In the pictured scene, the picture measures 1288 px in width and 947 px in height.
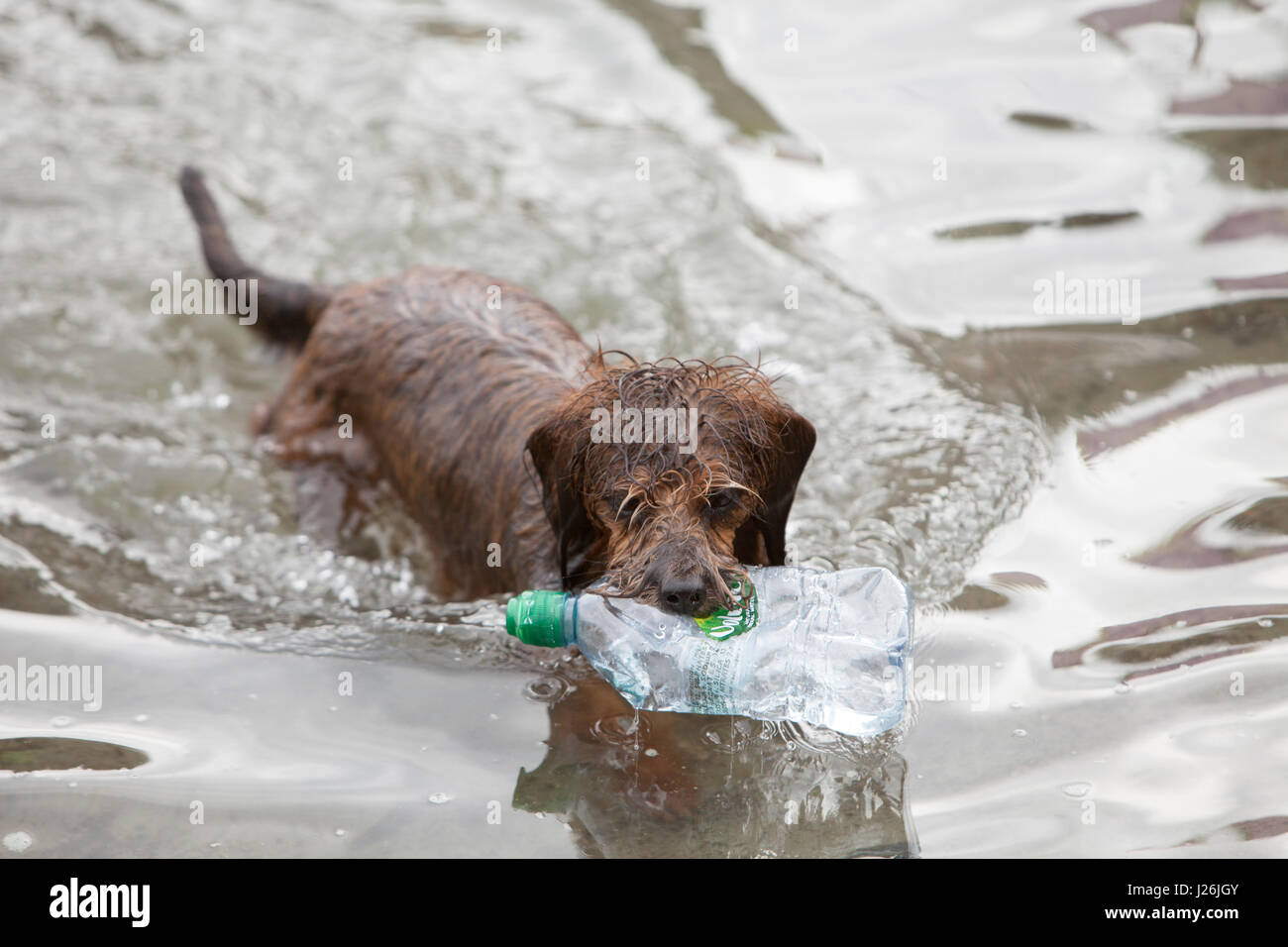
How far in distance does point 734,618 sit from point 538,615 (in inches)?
28.8

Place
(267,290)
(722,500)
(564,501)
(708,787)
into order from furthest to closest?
(267,290)
(708,787)
(564,501)
(722,500)

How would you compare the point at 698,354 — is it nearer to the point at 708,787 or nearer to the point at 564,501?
the point at 564,501

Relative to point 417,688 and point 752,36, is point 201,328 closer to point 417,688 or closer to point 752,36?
point 417,688

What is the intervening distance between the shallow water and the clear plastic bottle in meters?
0.34

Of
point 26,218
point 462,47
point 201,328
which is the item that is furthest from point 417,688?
point 462,47

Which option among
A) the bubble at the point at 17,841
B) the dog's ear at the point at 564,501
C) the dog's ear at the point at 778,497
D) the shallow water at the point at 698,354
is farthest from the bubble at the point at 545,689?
the bubble at the point at 17,841

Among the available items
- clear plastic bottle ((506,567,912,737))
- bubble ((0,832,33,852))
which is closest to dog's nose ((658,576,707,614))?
clear plastic bottle ((506,567,912,737))

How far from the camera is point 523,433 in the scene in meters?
5.73

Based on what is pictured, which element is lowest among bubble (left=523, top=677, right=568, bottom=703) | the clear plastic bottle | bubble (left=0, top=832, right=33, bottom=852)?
bubble (left=0, top=832, right=33, bottom=852)

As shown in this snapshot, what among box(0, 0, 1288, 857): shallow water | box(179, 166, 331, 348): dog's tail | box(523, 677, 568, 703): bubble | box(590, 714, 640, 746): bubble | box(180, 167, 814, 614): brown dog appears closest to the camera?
box(180, 167, 814, 614): brown dog

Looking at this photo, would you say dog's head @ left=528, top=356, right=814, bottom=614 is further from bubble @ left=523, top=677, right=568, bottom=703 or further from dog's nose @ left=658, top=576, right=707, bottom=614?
bubble @ left=523, top=677, right=568, bottom=703

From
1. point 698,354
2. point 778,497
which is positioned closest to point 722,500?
point 778,497

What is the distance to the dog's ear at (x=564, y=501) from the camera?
485 cm

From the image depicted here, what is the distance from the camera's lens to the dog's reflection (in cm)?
480
